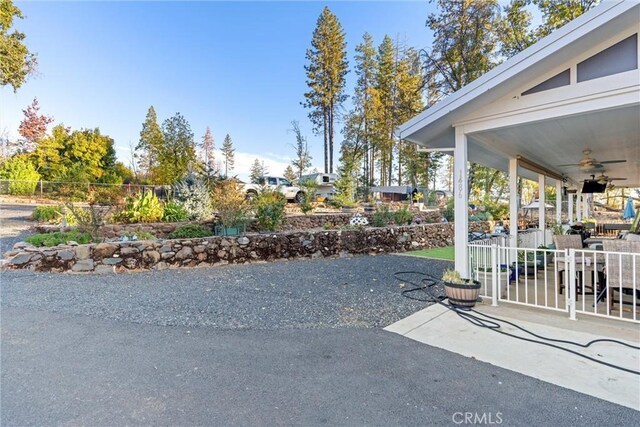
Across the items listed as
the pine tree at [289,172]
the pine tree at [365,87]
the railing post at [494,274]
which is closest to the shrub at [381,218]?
the railing post at [494,274]

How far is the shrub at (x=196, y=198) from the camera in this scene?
9.49 meters

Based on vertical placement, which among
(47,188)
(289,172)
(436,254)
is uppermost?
(289,172)

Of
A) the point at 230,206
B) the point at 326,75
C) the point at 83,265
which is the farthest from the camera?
the point at 326,75

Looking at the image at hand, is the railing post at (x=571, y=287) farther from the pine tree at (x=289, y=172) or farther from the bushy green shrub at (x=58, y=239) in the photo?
the pine tree at (x=289, y=172)

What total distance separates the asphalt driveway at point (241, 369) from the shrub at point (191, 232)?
306cm

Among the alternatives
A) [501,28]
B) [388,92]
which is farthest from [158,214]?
[388,92]

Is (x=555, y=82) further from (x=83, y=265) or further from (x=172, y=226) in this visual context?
(x=172, y=226)

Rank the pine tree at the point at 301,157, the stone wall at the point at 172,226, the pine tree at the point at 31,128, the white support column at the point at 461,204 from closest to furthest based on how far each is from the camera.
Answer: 1. the white support column at the point at 461,204
2. the stone wall at the point at 172,226
3. the pine tree at the point at 31,128
4. the pine tree at the point at 301,157

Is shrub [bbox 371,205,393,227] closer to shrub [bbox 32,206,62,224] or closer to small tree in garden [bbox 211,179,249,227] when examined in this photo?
small tree in garden [bbox 211,179,249,227]

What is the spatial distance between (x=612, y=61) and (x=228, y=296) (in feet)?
19.0

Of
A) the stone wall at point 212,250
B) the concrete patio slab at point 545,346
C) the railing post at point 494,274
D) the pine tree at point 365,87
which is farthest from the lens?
the pine tree at point 365,87

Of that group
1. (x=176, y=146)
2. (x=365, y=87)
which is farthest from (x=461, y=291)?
(x=365, y=87)

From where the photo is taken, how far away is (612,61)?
11.6 ft

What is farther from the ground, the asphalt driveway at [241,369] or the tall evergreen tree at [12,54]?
the tall evergreen tree at [12,54]
